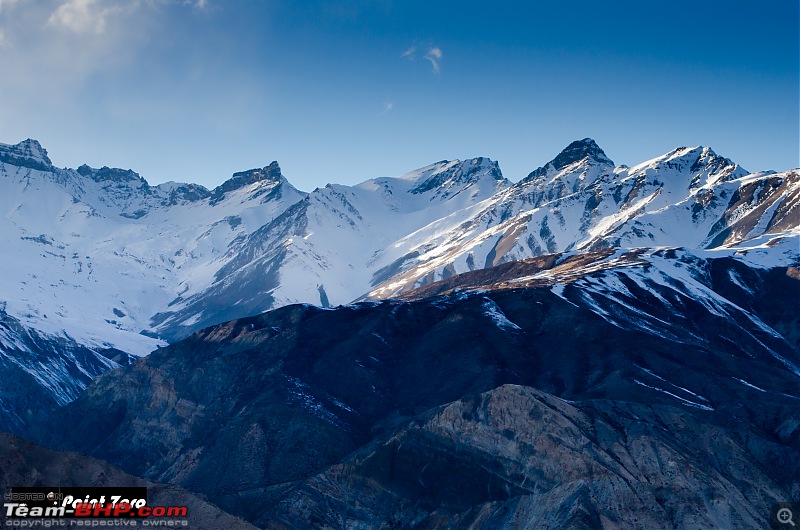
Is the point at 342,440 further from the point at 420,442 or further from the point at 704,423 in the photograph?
the point at 704,423

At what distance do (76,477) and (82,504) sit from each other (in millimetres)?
7494

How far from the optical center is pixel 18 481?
122 metres

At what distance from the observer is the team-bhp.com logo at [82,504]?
118m

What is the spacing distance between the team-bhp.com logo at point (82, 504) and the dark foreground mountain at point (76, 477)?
75.1 inches

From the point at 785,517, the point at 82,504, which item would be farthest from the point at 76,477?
the point at 785,517

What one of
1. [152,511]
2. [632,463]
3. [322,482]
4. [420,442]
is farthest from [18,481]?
[632,463]

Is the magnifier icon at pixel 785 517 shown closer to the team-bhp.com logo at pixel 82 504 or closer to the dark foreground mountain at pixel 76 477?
the dark foreground mountain at pixel 76 477

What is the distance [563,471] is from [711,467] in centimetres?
2192

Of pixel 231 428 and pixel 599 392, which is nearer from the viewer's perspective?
pixel 599 392

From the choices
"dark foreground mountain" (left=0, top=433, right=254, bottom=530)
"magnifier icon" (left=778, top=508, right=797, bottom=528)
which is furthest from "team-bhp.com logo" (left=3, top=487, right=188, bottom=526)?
"magnifier icon" (left=778, top=508, right=797, bottom=528)

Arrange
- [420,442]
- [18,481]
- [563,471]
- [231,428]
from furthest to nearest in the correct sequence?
[231,428] < [420,442] < [563,471] < [18,481]

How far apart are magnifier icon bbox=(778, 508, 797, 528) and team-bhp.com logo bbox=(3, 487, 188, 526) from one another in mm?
80230

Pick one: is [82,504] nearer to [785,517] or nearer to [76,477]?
[76,477]

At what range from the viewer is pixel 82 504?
122 meters
